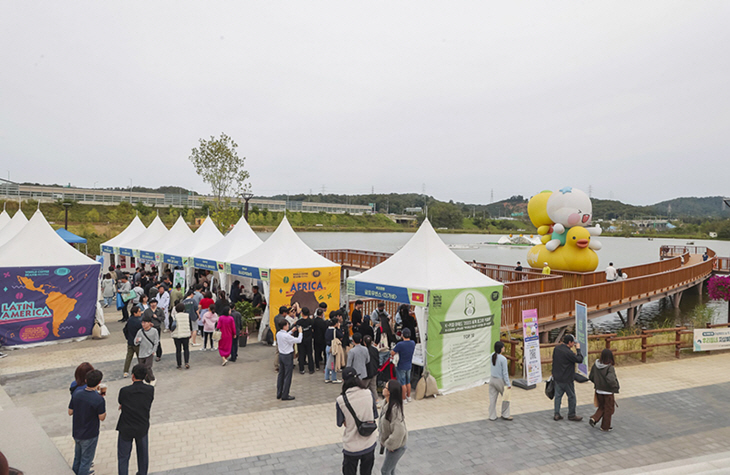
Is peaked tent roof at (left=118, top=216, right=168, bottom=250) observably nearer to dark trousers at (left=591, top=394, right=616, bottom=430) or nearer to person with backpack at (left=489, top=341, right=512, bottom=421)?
person with backpack at (left=489, top=341, right=512, bottom=421)

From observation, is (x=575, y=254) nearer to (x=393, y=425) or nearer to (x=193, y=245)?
(x=193, y=245)

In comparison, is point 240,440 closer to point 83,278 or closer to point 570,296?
point 83,278

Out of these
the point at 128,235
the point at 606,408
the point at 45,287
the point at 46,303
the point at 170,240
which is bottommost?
the point at 606,408

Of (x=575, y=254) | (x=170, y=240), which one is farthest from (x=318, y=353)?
(x=575, y=254)

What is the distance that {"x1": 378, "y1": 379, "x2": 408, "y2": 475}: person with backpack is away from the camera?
521 cm

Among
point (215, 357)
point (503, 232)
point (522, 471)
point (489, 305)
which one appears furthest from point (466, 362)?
point (503, 232)

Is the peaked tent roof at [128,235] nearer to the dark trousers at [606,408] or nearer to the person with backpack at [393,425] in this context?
the person with backpack at [393,425]

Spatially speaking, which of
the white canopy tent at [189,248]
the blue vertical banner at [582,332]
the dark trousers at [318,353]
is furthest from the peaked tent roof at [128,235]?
the blue vertical banner at [582,332]

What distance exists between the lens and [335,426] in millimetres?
8094

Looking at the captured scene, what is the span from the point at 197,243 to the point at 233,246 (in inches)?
117

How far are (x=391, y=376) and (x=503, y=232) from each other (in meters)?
116

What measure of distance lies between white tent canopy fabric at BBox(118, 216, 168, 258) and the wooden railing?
18.1 meters

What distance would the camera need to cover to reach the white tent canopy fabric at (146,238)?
23.6m

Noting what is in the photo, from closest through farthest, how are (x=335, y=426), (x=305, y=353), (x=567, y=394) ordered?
(x=335, y=426), (x=567, y=394), (x=305, y=353)
